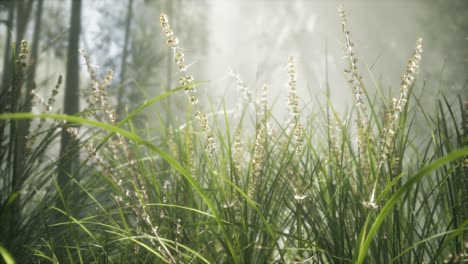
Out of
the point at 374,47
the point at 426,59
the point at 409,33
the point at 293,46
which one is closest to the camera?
the point at 426,59

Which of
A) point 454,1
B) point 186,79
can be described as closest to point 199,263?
point 186,79

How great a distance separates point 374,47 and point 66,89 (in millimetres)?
15292

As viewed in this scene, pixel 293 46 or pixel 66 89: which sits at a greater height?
pixel 293 46

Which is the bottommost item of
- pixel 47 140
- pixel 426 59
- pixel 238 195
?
pixel 238 195

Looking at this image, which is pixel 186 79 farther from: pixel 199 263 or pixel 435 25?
pixel 435 25

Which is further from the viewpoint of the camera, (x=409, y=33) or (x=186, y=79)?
(x=409, y=33)

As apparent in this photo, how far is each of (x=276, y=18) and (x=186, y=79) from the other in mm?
21876

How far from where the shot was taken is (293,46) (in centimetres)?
2064

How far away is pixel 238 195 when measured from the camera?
128 cm

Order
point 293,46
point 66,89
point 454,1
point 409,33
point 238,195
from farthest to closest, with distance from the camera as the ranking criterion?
1. point 293,46
2. point 409,33
3. point 454,1
4. point 66,89
5. point 238,195

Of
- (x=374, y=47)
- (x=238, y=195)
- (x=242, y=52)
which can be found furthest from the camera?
(x=242, y=52)

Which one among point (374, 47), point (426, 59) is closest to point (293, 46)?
point (374, 47)

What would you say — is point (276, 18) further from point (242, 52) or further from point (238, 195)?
point (238, 195)

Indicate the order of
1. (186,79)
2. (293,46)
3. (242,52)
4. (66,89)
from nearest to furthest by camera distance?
(186,79) → (66,89) → (293,46) → (242,52)
